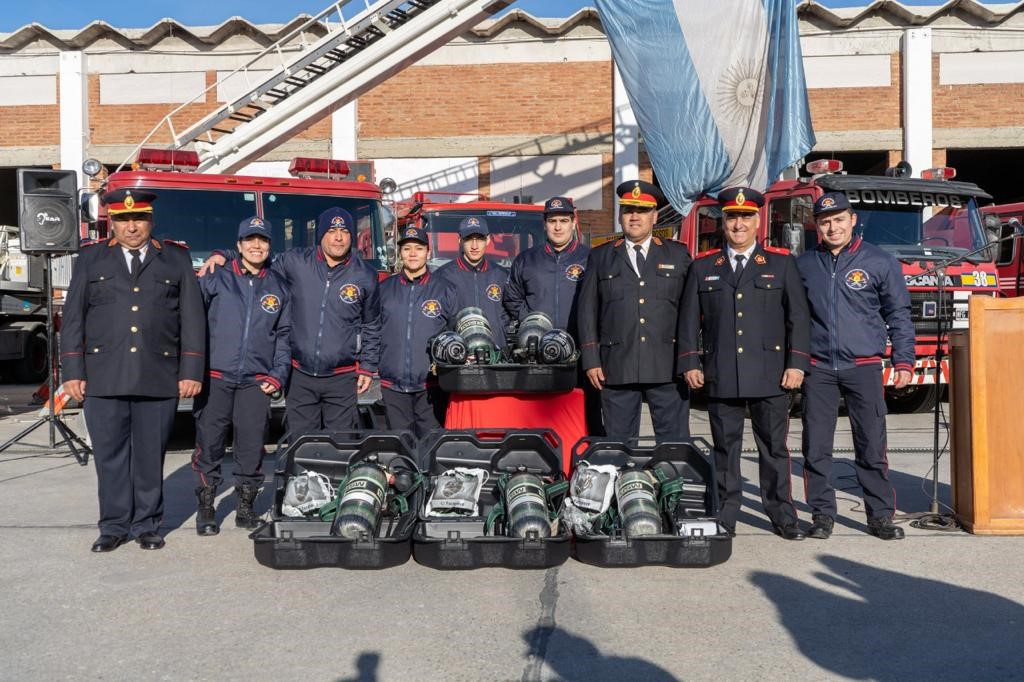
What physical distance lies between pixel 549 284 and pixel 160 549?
3200 mm

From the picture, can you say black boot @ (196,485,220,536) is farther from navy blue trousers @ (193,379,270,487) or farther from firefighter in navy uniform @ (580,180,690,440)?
firefighter in navy uniform @ (580,180,690,440)

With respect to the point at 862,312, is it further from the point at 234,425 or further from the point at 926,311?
the point at 926,311

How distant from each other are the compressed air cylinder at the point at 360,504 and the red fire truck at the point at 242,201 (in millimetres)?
4367

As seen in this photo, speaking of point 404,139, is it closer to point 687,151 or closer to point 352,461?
point 687,151

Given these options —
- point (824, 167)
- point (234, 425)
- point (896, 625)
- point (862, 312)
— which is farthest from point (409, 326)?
point (824, 167)

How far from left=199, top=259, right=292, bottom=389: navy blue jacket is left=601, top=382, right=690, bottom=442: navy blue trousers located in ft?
6.79

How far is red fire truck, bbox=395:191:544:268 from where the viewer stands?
11359 mm

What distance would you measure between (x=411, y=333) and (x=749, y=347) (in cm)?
224

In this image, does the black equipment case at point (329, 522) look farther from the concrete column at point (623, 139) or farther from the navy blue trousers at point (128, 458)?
the concrete column at point (623, 139)

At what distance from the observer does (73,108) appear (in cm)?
2073

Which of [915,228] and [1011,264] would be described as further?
[1011,264]

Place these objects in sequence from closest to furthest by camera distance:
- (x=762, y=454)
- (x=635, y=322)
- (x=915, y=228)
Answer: (x=762, y=454) → (x=635, y=322) → (x=915, y=228)

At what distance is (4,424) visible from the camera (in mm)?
12445

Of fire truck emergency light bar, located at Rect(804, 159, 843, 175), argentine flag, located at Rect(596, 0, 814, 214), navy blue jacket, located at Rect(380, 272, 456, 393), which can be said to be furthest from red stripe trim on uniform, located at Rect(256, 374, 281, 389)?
fire truck emergency light bar, located at Rect(804, 159, 843, 175)
